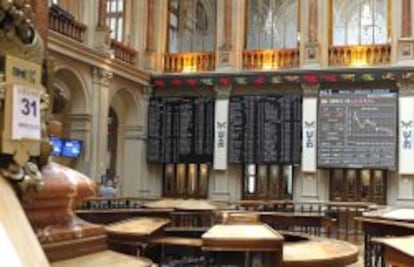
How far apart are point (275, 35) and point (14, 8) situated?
683 inches

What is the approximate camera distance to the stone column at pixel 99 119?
15953 millimetres

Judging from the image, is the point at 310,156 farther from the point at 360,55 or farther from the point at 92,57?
the point at 92,57

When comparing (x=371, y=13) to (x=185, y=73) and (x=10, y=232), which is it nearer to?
(x=185, y=73)

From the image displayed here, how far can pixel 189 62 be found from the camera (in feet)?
62.3

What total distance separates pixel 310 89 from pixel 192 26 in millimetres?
4295

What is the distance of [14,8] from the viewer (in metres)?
2.01

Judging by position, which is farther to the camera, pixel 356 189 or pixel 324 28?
pixel 324 28

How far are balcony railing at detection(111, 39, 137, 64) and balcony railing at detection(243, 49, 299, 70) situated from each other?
3.14 meters

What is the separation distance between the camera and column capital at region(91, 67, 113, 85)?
16.0m

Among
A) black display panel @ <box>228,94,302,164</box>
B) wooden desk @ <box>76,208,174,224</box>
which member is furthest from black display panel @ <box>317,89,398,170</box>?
wooden desk @ <box>76,208,174,224</box>

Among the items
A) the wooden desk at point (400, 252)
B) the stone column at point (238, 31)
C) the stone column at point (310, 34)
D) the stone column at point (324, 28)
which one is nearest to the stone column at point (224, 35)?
the stone column at point (238, 31)

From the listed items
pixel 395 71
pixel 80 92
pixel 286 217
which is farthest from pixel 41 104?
pixel 395 71

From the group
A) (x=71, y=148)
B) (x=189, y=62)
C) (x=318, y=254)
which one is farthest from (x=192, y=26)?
(x=318, y=254)

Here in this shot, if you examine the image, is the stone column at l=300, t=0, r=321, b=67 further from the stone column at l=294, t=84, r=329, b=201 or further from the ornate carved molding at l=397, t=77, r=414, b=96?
the ornate carved molding at l=397, t=77, r=414, b=96
